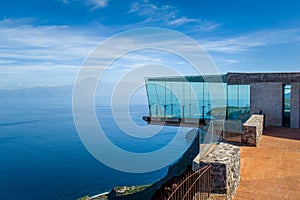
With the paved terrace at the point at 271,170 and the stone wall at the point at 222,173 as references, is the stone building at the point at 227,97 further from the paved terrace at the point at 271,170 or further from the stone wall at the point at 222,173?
the stone wall at the point at 222,173

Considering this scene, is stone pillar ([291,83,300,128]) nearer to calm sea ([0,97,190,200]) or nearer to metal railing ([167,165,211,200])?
metal railing ([167,165,211,200])

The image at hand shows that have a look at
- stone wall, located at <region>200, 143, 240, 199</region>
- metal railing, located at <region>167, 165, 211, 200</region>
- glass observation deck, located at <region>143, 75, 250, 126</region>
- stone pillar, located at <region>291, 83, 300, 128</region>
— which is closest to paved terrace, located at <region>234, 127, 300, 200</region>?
stone wall, located at <region>200, 143, 240, 199</region>

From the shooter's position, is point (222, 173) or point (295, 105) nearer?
point (222, 173)

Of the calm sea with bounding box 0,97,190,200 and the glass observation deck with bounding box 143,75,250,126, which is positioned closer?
the glass observation deck with bounding box 143,75,250,126

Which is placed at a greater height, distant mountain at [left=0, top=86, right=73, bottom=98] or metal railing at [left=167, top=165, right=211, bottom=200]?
distant mountain at [left=0, top=86, right=73, bottom=98]

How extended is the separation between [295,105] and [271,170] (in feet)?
23.4

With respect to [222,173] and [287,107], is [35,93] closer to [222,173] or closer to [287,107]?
[287,107]

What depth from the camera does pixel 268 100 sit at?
37.8ft

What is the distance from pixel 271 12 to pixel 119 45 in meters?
9.69

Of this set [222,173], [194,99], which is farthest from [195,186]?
[194,99]

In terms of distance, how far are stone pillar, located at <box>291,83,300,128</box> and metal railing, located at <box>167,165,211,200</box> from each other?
928 cm

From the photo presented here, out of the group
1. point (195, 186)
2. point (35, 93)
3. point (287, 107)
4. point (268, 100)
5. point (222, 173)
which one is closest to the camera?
point (195, 186)

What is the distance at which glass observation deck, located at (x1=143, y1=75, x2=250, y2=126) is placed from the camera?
11.8 m

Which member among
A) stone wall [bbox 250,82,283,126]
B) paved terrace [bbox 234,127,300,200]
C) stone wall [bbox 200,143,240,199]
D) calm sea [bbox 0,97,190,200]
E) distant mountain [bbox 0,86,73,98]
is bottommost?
calm sea [bbox 0,97,190,200]
